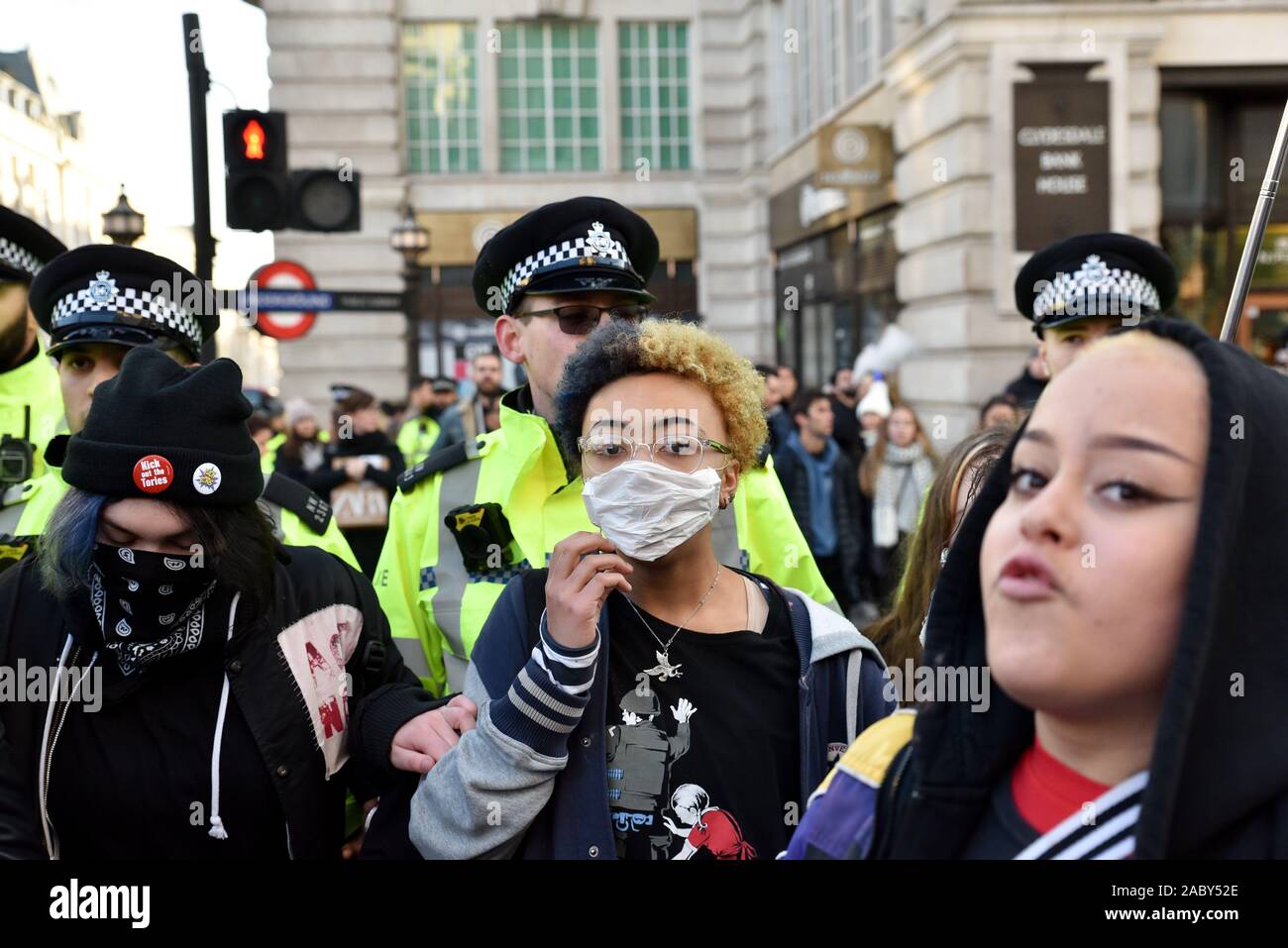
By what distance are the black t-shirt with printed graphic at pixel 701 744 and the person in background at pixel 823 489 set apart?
6.37 m

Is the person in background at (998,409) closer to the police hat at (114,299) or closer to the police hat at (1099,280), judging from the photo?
the police hat at (1099,280)

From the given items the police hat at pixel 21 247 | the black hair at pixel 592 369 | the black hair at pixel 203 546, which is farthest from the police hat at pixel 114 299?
the black hair at pixel 592 369

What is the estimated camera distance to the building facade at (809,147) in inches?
463

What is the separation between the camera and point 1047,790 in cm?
133

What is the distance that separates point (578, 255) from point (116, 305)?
1.36 m

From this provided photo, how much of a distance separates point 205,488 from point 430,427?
997cm

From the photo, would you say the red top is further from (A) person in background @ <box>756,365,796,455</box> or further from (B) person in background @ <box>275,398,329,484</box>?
(B) person in background @ <box>275,398,329,484</box>

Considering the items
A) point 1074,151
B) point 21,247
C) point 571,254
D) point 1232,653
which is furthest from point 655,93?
point 1232,653

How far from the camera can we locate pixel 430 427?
12.2 m

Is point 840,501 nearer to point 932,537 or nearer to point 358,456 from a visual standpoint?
point 358,456

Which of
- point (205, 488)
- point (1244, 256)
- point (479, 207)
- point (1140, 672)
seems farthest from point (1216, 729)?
point (479, 207)

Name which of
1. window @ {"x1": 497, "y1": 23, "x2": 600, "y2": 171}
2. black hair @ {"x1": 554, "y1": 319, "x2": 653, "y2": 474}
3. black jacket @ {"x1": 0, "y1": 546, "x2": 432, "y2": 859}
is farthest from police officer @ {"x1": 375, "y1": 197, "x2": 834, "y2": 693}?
window @ {"x1": 497, "y1": 23, "x2": 600, "y2": 171}

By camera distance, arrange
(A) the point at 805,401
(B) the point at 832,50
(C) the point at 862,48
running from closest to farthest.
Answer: (A) the point at 805,401
(C) the point at 862,48
(B) the point at 832,50

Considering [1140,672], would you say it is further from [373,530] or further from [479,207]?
[479,207]
